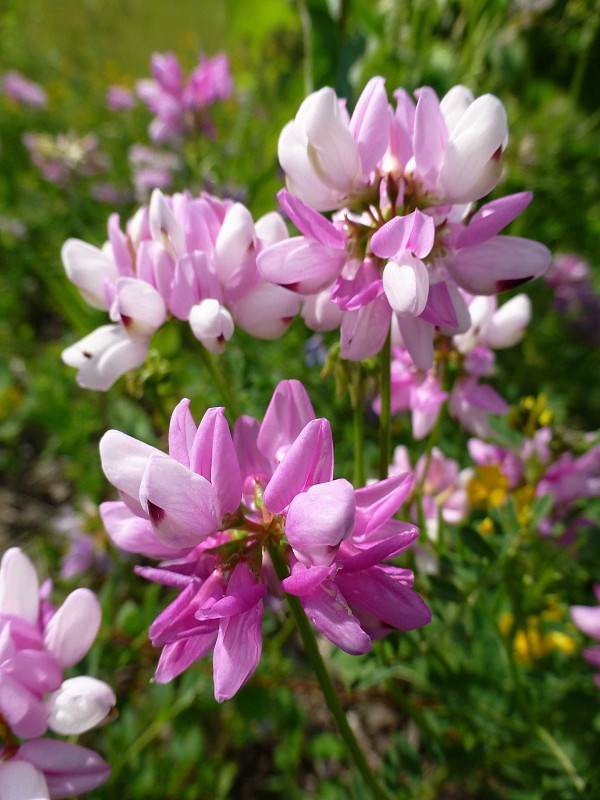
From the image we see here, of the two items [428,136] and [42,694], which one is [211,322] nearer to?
[428,136]

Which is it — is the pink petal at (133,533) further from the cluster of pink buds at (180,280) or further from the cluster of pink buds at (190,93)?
the cluster of pink buds at (190,93)

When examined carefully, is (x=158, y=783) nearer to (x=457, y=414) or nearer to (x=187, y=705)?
(x=187, y=705)

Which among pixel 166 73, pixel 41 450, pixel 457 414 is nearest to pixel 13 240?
pixel 41 450

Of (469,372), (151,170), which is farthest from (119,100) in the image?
(469,372)

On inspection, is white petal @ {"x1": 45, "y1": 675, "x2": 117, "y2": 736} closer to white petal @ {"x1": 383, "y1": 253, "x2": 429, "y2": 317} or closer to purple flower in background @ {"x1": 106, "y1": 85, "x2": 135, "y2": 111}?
white petal @ {"x1": 383, "y1": 253, "x2": 429, "y2": 317}

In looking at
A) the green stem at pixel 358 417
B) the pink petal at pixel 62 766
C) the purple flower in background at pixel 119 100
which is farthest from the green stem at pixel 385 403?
the purple flower in background at pixel 119 100

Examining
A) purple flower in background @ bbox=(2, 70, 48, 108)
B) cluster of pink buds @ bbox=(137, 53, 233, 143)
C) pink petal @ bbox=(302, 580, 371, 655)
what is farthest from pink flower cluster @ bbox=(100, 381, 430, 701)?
purple flower in background @ bbox=(2, 70, 48, 108)
